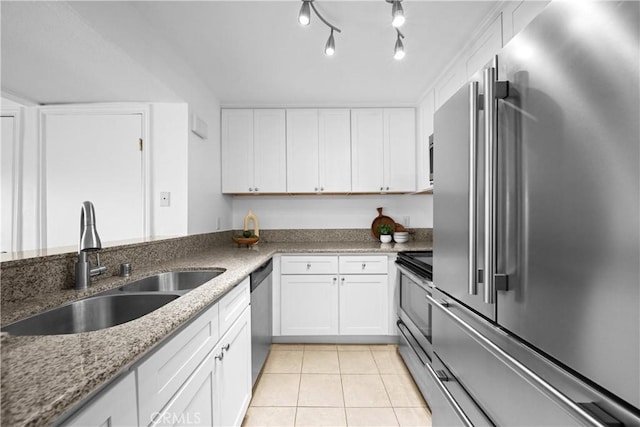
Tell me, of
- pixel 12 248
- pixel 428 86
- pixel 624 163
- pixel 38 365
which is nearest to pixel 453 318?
pixel 624 163

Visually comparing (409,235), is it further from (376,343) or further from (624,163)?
(624,163)

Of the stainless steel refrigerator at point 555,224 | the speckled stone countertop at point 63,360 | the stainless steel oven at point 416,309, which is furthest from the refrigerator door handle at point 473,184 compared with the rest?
the speckled stone countertop at point 63,360

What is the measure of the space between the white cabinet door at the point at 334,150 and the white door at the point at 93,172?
170cm

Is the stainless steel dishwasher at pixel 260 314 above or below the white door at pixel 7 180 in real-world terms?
below

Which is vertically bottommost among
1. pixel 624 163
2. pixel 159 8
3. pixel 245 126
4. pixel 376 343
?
pixel 376 343

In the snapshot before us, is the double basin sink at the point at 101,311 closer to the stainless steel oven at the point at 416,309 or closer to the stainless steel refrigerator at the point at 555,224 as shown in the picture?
the stainless steel refrigerator at the point at 555,224

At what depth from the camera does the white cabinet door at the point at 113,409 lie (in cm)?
56

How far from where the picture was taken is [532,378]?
702 millimetres

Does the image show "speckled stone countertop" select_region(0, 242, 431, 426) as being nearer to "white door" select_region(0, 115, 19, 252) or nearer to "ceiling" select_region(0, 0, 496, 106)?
"ceiling" select_region(0, 0, 496, 106)

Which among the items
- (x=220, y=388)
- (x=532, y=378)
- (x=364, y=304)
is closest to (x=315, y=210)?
(x=364, y=304)

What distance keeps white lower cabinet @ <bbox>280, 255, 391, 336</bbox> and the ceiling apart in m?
1.66

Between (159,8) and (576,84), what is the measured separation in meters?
2.04

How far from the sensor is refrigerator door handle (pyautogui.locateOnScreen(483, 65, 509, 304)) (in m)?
0.83

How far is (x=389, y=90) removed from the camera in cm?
293
